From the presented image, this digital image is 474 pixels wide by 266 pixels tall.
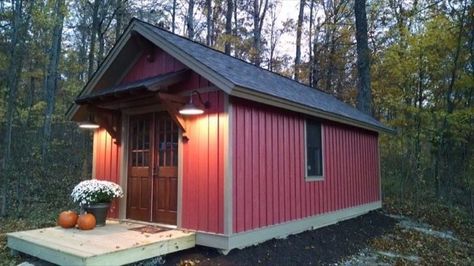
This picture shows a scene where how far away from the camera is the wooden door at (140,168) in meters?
6.35

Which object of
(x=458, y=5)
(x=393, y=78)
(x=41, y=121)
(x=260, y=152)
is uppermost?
(x=458, y=5)

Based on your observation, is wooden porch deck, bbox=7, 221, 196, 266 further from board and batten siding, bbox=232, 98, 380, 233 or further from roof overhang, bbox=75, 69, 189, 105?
roof overhang, bbox=75, 69, 189, 105

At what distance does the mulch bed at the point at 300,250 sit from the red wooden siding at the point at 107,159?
2.33 meters

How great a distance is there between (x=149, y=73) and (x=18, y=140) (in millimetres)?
7104

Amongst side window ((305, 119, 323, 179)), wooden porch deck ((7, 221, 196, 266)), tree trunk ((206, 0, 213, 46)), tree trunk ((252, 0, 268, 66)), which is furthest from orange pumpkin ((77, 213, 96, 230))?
tree trunk ((206, 0, 213, 46))

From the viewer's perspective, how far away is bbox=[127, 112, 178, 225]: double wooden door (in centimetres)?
596

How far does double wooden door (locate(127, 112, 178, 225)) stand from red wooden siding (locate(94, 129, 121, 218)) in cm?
31

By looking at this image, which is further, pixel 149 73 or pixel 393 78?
pixel 393 78

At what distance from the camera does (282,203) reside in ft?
20.5

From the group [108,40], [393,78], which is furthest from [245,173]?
[108,40]

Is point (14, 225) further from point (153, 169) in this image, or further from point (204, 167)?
point (204, 167)

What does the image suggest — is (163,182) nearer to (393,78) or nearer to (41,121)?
(41,121)

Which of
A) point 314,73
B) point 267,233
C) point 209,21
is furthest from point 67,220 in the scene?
point 314,73

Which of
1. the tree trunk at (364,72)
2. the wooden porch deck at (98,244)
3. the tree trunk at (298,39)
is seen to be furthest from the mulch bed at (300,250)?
the tree trunk at (298,39)
